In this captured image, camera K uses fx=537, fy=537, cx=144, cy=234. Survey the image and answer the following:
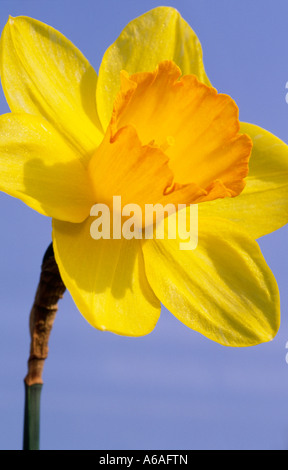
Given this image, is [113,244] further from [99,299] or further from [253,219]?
[253,219]

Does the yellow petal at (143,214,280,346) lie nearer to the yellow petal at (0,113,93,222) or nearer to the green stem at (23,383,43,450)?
the yellow petal at (0,113,93,222)

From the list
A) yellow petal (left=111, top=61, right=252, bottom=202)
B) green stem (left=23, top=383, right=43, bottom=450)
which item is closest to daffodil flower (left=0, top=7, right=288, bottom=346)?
yellow petal (left=111, top=61, right=252, bottom=202)

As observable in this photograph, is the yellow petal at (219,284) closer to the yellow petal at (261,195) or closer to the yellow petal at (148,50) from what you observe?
the yellow petal at (261,195)

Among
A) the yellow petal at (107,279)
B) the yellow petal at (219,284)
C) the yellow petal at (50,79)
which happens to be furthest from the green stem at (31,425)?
the yellow petal at (50,79)

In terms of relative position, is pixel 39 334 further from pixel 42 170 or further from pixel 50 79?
pixel 50 79

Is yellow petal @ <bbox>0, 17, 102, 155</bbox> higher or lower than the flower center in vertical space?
higher

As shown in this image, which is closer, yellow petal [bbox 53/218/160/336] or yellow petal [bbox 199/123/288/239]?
yellow petal [bbox 53/218/160/336]
